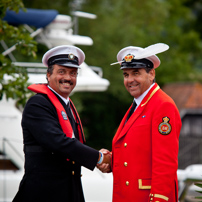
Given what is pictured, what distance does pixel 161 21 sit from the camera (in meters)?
33.5

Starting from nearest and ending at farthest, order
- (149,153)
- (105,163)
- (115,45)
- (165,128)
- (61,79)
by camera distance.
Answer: (165,128), (149,153), (61,79), (105,163), (115,45)

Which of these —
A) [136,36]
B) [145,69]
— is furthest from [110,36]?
[145,69]

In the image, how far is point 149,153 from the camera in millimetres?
3846

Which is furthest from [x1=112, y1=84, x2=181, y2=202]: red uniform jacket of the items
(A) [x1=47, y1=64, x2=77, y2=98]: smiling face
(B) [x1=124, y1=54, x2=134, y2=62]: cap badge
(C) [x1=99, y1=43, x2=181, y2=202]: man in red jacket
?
(A) [x1=47, y1=64, x2=77, y2=98]: smiling face

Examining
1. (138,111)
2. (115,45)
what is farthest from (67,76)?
(115,45)

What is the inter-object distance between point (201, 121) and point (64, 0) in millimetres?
11413

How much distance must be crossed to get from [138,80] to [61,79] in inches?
28.8

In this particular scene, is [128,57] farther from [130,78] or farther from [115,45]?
[115,45]

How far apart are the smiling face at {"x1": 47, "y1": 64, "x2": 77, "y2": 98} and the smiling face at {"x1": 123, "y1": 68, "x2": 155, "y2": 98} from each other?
1.83 ft

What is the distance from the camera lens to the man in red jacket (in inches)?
146

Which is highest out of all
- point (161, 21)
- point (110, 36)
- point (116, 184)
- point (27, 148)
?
point (161, 21)

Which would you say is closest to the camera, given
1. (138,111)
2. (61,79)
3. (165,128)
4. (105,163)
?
(165,128)

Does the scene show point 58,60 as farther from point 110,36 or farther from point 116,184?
point 110,36

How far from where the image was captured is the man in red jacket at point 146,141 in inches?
146
